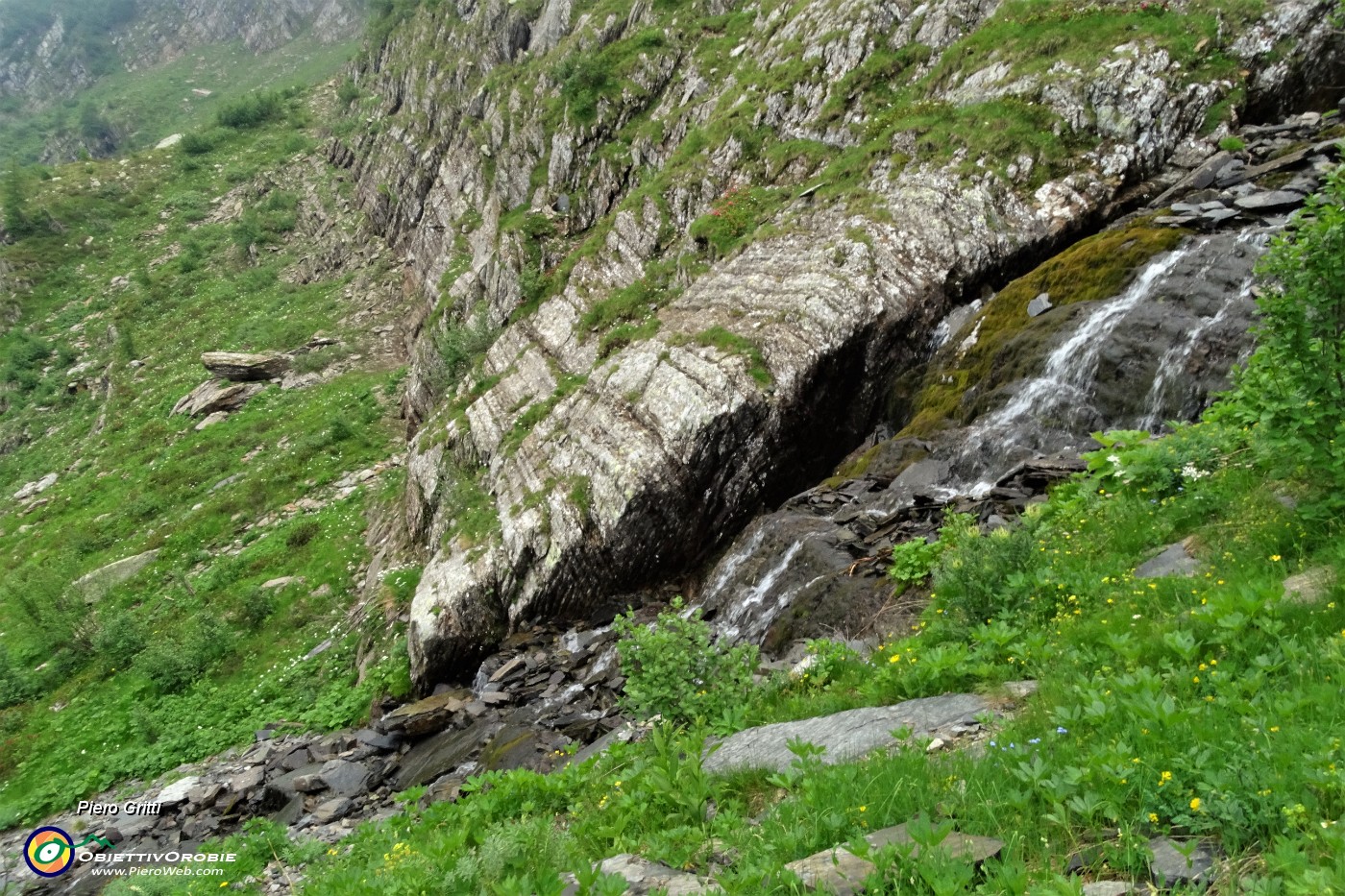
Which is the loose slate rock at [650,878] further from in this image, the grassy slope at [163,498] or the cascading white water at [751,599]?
the grassy slope at [163,498]

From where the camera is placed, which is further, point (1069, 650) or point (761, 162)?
point (761, 162)

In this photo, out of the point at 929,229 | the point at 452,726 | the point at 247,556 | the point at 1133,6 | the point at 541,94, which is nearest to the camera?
the point at 452,726

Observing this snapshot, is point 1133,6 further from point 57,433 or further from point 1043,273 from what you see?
point 57,433

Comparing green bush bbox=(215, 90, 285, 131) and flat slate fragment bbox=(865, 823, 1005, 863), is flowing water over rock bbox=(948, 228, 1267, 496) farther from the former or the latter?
green bush bbox=(215, 90, 285, 131)

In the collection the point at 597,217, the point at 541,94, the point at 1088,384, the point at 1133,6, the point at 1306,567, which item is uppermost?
the point at 541,94

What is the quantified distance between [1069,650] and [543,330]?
23.6 m

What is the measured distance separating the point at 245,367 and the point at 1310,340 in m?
48.5

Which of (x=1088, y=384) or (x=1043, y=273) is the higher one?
(x=1043, y=273)

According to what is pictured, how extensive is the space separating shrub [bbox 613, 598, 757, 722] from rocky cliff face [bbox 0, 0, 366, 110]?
13916 cm

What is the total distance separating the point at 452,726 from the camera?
52.5 feet

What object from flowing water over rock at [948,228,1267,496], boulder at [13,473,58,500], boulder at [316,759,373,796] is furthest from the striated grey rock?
flowing water over rock at [948,228,1267,496]

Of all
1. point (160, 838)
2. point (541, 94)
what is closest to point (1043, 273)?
point (160, 838)

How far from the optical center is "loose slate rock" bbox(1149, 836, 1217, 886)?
10.5 feet

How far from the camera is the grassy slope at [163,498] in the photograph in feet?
65.8
